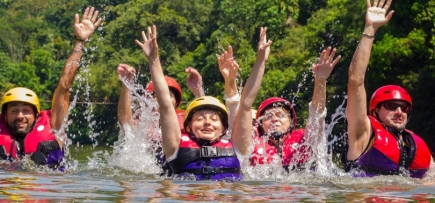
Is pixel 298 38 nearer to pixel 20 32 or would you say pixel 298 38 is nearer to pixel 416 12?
pixel 416 12

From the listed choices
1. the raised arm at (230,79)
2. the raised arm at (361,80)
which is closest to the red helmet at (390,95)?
the raised arm at (361,80)

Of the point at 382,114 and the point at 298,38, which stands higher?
the point at 298,38

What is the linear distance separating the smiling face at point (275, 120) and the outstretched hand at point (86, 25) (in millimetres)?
2064

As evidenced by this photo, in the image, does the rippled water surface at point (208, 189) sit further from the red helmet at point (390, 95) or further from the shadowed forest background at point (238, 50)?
the shadowed forest background at point (238, 50)

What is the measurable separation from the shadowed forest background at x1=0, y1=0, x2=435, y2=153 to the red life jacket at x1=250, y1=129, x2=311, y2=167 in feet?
30.9

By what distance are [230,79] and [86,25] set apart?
2.20 m

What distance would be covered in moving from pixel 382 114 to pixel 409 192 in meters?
1.25

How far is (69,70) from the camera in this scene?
1151 centimetres

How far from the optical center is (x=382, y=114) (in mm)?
10977

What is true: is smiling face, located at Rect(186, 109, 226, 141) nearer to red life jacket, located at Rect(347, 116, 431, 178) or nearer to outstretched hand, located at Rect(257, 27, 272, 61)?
outstretched hand, located at Rect(257, 27, 272, 61)

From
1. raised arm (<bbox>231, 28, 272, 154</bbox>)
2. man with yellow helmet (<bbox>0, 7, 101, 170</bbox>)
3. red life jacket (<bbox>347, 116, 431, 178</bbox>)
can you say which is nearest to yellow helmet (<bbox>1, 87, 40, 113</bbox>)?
Result: man with yellow helmet (<bbox>0, 7, 101, 170</bbox>)

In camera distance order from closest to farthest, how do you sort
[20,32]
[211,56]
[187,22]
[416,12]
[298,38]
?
[416,12], [298,38], [211,56], [187,22], [20,32]

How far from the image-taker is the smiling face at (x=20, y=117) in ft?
40.3

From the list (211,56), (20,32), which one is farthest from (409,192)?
(20,32)
